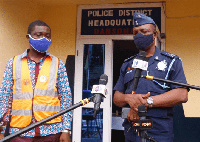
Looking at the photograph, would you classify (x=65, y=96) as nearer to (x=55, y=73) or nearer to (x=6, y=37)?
(x=55, y=73)

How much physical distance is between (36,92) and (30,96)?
61 millimetres

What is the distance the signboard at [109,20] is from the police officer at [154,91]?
2.77m

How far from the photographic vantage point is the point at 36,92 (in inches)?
87.7

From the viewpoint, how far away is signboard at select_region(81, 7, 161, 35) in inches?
196

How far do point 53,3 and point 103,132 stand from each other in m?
2.72

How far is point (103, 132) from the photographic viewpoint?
489 cm

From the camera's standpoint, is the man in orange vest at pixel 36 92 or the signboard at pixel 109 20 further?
the signboard at pixel 109 20

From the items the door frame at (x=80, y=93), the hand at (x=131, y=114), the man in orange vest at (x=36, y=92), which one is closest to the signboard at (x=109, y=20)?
the door frame at (x=80, y=93)

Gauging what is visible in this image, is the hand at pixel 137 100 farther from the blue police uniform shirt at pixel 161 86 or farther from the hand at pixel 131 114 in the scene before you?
the blue police uniform shirt at pixel 161 86

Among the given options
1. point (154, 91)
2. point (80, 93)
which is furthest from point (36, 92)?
point (80, 93)

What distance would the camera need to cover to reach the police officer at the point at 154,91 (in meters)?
1.93

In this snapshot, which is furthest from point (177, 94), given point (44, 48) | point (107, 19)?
point (107, 19)

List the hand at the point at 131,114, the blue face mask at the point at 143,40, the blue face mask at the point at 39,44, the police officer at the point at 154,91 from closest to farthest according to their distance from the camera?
1. the hand at the point at 131,114
2. the police officer at the point at 154,91
3. the blue face mask at the point at 143,40
4. the blue face mask at the point at 39,44

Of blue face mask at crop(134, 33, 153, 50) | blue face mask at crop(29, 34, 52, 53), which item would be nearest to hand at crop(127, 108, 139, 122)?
blue face mask at crop(134, 33, 153, 50)
